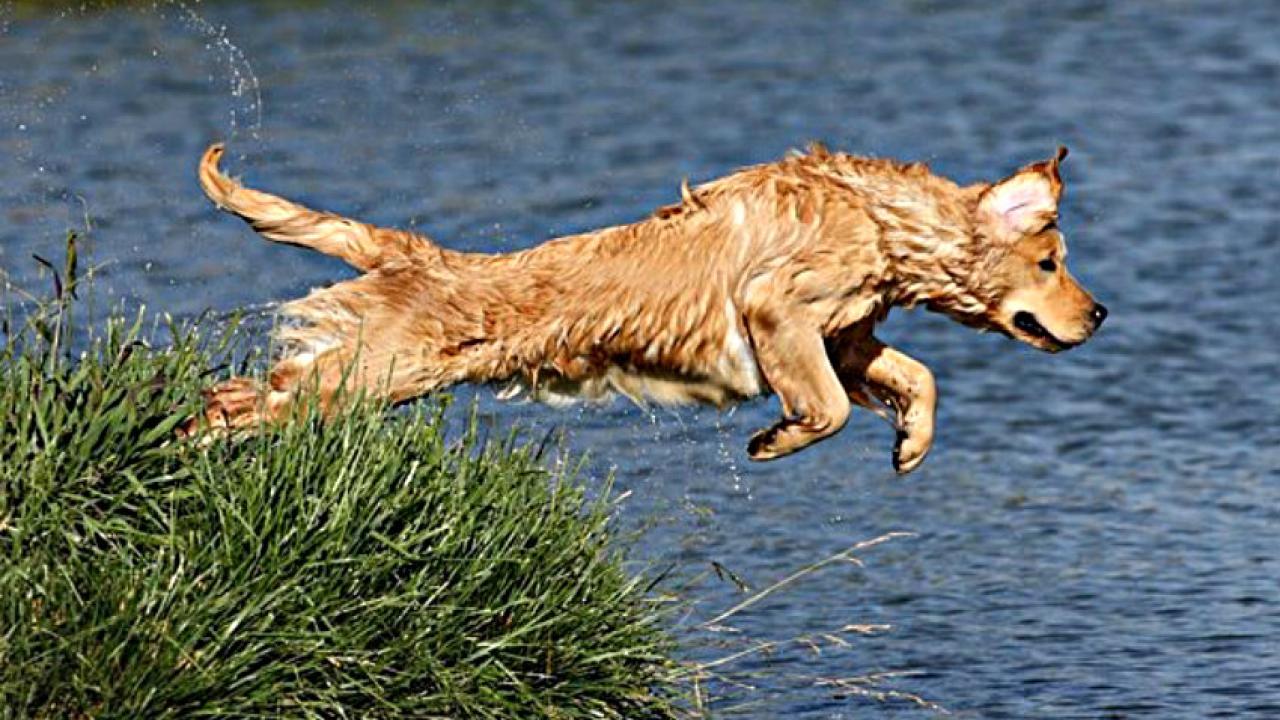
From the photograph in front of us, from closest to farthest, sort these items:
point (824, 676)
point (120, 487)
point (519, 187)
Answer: point (120, 487) → point (824, 676) → point (519, 187)

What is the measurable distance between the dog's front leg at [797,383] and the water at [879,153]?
1.18 feet

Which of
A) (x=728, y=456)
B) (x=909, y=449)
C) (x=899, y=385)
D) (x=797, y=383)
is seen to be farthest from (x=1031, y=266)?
(x=728, y=456)

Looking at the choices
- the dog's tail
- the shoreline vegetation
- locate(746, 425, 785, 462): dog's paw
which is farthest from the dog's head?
the dog's tail

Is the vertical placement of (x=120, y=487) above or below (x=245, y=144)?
above

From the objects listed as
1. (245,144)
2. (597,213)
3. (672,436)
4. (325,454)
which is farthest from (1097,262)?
(325,454)

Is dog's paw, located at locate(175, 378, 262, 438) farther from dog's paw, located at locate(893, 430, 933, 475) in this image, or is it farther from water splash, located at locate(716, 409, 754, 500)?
water splash, located at locate(716, 409, 754, 500)

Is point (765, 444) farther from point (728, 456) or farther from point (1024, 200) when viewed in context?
point (728, 456)

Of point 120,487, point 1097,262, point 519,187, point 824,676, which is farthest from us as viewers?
point 519,187

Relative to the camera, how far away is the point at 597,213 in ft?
48.5

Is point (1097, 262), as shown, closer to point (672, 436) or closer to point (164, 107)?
point (672, 436)

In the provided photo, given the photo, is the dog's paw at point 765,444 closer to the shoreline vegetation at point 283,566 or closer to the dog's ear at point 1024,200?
the shoreline vegetation at point 283,566

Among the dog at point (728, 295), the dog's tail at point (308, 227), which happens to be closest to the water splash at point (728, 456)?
the dog at point (728, 295)

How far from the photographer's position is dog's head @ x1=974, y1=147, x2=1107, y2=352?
828cm

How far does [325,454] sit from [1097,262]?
8.05m
